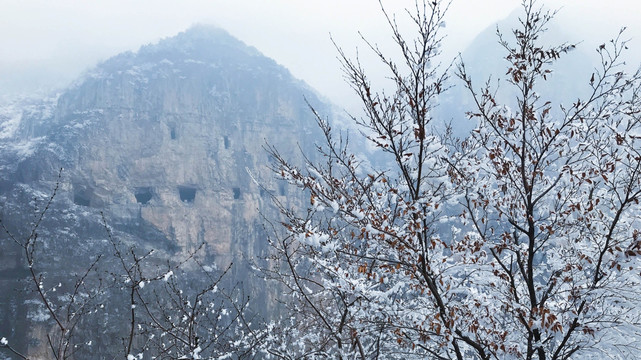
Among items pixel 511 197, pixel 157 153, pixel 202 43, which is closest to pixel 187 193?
pixel 157 153

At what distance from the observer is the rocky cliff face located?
1869 inches

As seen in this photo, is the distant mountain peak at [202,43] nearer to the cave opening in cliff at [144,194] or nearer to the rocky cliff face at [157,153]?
the rocky cliff face at [157,153]

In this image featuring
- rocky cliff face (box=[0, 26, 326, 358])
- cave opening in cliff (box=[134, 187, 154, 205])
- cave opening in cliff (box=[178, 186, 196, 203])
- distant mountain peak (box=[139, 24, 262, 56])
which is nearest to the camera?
rocky cliff face (box=[0, 26, 326, 358])

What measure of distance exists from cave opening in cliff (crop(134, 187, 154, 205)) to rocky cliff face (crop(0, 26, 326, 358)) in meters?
0.17

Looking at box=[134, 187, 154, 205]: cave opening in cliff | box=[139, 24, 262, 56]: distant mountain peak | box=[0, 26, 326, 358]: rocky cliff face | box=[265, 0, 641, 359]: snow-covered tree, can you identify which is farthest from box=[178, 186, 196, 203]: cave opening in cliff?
box=[265, 0, 641, 359]: snow-covered tree

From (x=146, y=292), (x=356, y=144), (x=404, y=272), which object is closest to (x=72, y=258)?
(x=146, y=292)

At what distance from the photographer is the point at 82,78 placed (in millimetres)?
68438

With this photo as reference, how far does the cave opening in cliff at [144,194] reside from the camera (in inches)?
2265

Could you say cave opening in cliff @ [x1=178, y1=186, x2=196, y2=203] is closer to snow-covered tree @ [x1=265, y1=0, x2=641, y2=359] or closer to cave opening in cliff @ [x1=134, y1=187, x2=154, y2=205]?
cave opening in cliff @ [x1=134, y1=187, x2=154, y2=205]

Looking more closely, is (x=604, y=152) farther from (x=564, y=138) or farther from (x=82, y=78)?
(x=82, y=78)

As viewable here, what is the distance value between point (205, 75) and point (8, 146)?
34.2 meters

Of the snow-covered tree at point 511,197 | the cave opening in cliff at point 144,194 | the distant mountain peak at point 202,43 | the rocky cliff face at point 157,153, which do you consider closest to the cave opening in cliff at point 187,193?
the rocky cliff face at point 157,153

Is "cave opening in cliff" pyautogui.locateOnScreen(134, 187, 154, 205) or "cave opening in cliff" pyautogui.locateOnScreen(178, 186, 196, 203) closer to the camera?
"cave opening in cliff" pyautogui.locateOnScreen(134, 187, 154, 205)

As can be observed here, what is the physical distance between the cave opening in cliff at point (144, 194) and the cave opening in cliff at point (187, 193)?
4.69 meters
